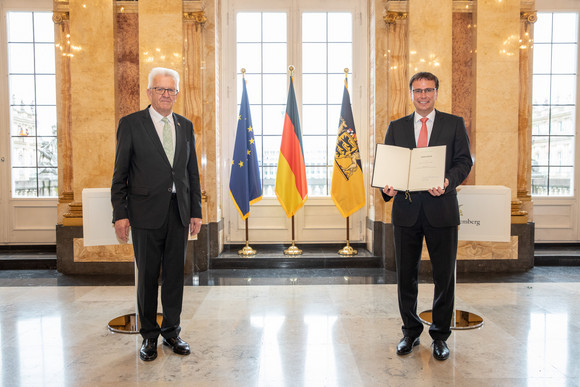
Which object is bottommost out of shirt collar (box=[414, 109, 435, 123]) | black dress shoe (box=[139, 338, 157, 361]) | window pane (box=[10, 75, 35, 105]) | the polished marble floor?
the polished marble floor

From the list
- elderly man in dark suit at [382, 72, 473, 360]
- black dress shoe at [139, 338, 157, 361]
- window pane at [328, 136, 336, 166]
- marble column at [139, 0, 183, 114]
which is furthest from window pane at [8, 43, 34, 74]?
elderly man in dark suit at [382, 72, 473, 360]

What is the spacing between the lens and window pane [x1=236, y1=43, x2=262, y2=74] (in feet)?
20.1

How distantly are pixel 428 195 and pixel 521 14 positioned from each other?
3819 millimetres

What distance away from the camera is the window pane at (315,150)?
6.24 metres

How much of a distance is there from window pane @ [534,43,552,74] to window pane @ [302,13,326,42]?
116 inches

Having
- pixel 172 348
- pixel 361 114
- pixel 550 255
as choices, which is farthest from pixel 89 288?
pixel 550 255

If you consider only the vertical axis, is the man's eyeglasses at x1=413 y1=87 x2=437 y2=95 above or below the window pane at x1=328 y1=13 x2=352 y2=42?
below

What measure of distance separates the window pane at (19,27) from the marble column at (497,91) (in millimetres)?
5806

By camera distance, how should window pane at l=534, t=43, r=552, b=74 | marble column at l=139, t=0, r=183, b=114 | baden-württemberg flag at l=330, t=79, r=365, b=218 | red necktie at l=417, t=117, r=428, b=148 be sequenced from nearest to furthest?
red necktie at l=417, t=117, r=428, b=148
marble column at l=139, t=0, r=183, b=114
baden-württemberg flag at l=330, t=79, r=365, b=218
window pane at l=534, t=43, r=552, b=74

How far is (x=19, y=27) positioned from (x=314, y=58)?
4.05 meters

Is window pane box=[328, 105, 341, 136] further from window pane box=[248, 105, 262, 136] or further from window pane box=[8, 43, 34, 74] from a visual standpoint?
window pane box=[8, 43, 34, 74]

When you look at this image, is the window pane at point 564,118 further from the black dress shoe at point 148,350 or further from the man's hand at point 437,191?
the black dress shoe at point 148,350

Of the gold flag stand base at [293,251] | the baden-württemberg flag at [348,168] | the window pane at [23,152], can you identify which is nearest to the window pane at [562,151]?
the baden-württemberg flag at [348,168]

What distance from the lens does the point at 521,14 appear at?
5.29 m
